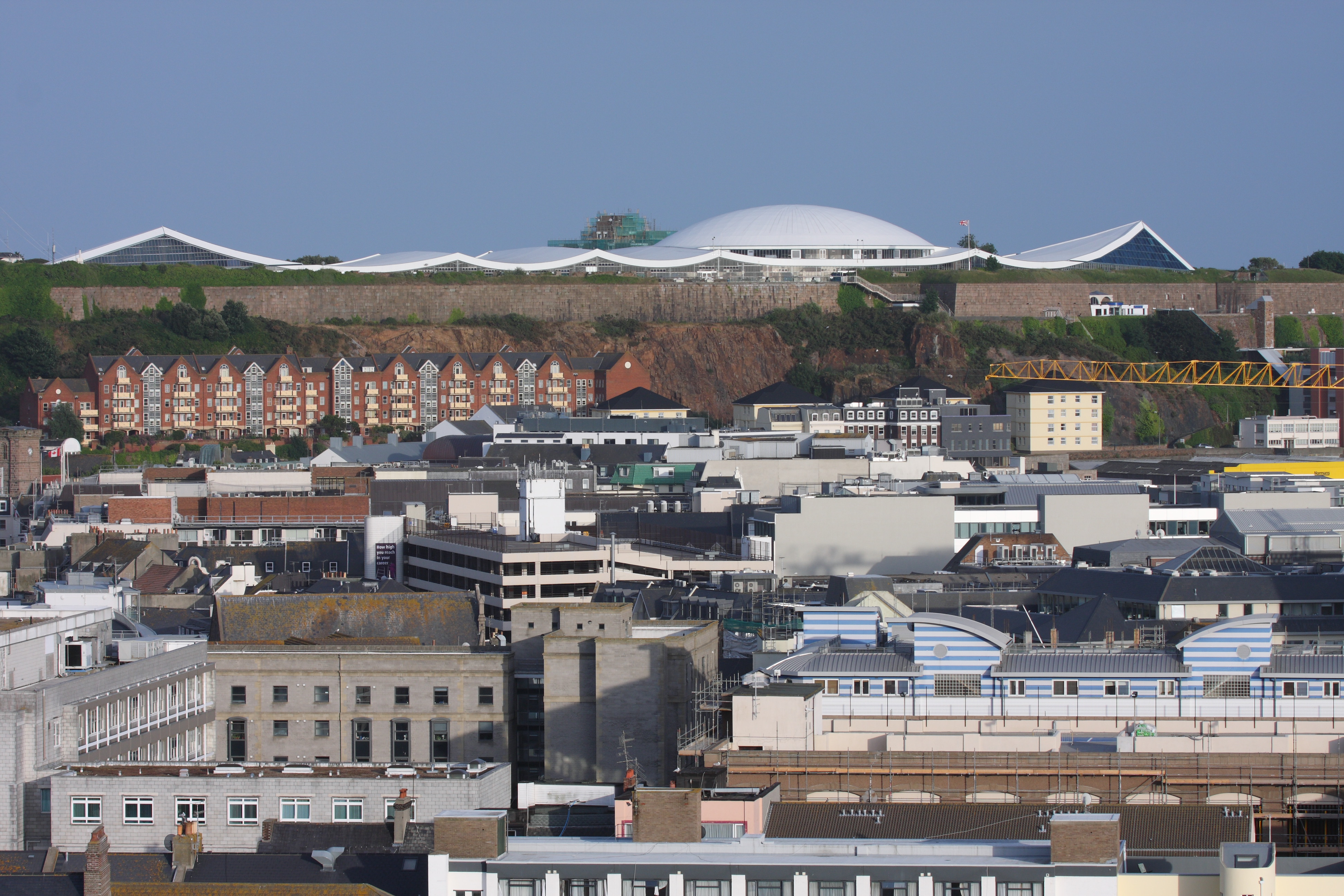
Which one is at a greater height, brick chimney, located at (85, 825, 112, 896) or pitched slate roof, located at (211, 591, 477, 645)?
pitched slate roof, located at (211, 591, 477, 645)

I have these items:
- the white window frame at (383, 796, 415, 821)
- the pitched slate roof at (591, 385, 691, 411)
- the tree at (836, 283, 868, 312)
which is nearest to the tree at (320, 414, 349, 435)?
the pitched slate roof at (591, 385, 691, 411)

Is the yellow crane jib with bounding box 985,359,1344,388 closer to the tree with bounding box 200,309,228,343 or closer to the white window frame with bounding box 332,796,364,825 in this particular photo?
the tree with bounding box 200,309,228,343

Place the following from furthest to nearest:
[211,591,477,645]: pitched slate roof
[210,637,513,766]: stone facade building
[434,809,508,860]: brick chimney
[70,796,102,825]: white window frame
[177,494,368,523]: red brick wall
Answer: [177,494,368,523]: red brick wall, [211,591,477,645]: pitched slate roof, [210,637,513,766]: stone facade building, [70,796,102,825]: white window frame, [434,809,508,860]: brick chimney

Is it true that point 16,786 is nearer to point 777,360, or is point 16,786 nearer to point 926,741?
point 926,741

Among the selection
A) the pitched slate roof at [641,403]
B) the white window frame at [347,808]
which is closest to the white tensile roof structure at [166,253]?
the pitched slate roof at [641,403]

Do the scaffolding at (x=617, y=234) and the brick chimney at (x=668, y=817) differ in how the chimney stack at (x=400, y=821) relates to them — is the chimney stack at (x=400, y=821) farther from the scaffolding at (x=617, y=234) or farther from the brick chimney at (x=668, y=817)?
the scaffolding at (x=617, y=234)
